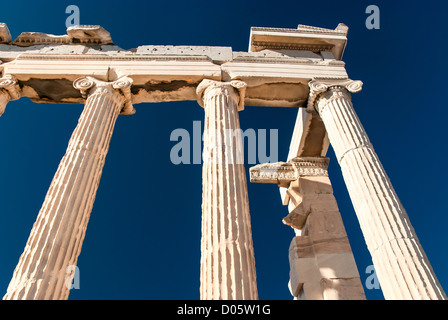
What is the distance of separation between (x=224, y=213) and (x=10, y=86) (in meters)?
12.0

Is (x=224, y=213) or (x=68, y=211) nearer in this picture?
(x=224, y=213)

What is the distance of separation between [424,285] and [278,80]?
431 inches

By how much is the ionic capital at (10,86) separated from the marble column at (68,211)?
2.97 m

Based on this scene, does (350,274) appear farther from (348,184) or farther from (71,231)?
(71,231)

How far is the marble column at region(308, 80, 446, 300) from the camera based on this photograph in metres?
10.1

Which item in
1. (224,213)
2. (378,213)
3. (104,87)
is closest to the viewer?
(224,213)

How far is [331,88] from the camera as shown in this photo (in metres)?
16.9

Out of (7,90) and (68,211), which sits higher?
(7,90)

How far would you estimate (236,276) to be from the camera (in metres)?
9.41

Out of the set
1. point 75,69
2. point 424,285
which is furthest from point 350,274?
point 75,69

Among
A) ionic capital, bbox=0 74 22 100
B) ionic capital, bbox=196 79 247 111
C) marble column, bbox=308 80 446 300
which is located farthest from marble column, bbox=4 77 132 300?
marble column, bbox=308 80 446 300

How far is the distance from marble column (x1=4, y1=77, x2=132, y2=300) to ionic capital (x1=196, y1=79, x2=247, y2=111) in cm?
391

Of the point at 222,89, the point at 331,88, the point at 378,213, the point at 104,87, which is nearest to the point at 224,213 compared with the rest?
the point at 378,213

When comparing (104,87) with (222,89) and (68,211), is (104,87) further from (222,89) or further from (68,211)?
(68,211)
